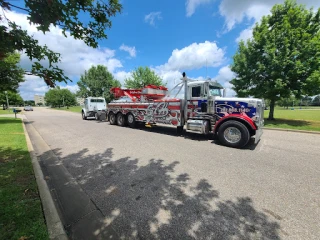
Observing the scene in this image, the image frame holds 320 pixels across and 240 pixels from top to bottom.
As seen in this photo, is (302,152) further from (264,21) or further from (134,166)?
(264,21)

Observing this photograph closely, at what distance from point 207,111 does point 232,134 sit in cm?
137

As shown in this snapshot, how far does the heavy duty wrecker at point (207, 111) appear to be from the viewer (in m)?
6.14

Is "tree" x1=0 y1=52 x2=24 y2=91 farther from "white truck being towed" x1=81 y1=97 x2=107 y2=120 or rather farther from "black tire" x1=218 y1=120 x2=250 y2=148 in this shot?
"white truck being towed" x1=81 y1=97 x2=107 y2=120

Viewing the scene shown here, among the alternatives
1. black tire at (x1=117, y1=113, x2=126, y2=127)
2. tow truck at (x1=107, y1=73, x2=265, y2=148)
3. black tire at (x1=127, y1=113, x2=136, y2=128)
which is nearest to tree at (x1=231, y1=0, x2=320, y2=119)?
tow truck at (x1=107, y1=73, x2=265, y2=148)

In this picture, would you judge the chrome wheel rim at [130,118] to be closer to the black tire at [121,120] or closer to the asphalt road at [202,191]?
the black tire at [121,120]

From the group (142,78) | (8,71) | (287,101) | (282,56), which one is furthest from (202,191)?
(287,101)

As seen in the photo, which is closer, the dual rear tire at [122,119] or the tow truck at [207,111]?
the tow truck at [207,111]

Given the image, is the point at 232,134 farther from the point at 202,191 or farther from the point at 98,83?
the point at 98,83

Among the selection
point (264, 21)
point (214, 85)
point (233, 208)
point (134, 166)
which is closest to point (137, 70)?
point (264, 21)

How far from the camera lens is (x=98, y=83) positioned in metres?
33.7

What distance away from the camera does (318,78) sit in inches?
383

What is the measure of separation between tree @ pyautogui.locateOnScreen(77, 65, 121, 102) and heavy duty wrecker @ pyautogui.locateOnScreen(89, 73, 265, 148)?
85.3 feet

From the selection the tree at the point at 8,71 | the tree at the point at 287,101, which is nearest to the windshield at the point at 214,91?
the tree at the point at 8,71

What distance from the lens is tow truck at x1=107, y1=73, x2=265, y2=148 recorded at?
614cm
